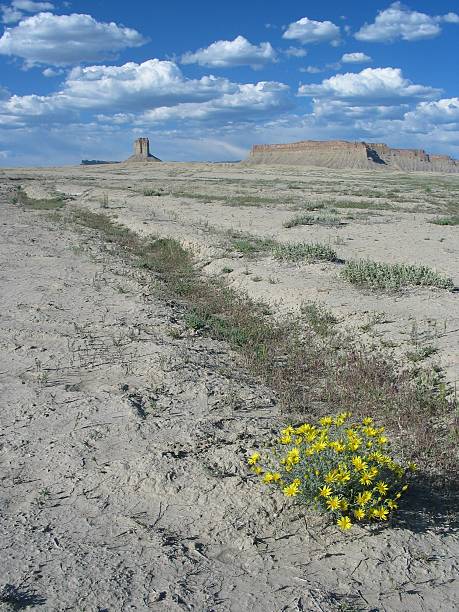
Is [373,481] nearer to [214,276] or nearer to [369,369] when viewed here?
[369,369]

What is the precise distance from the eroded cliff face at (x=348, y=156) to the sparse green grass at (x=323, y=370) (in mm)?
148266

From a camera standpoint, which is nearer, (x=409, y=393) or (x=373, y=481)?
(x=373, y=481)

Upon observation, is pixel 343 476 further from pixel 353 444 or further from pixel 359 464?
pixel 353 444

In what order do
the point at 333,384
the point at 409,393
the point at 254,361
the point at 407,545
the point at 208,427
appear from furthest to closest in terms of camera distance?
the point at 254,361 → the point at 333,384 → the point at 409,393 → the point at 208,427 → the point at 407,545

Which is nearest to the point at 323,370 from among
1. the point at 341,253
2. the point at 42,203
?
the point at 341,253

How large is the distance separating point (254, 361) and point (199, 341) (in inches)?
40.4

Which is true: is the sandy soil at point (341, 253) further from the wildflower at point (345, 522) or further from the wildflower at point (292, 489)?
the wildflower at point (292, 489)

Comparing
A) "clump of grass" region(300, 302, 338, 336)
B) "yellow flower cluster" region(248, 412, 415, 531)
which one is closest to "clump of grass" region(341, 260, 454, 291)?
"clump of grass" region(300, 302, 338, 336)

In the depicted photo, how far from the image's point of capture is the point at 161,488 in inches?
172

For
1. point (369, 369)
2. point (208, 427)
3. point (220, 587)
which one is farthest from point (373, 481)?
point (369, 369)

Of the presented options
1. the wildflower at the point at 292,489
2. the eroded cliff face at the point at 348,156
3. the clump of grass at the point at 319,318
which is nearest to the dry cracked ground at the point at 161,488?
the clump of grass at the point at 319,318

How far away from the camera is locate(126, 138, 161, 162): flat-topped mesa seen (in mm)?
157250

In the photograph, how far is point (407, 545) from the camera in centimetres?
378

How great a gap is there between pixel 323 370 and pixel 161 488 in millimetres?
3051
